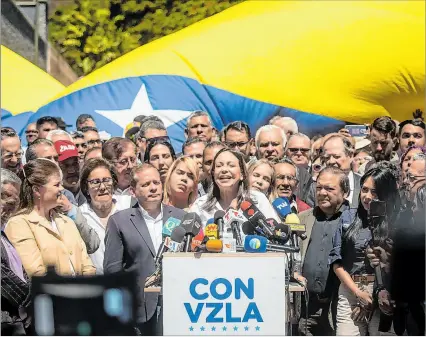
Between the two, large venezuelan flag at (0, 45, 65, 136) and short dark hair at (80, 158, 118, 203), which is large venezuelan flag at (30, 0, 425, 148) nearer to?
large venezuelan flag at (0, 45, 65, 136)

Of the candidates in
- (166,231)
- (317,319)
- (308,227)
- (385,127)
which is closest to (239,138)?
(385,127)

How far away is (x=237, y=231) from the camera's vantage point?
566cm

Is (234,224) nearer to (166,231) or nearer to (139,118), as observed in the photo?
(166,231)

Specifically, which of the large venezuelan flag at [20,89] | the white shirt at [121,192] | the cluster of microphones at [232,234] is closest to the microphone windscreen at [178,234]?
the cluster of microphones at [232,234]

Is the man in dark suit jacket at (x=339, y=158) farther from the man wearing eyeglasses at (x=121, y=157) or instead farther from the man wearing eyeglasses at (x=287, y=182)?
the man wearing eyeglasses at (x=121, y=157)

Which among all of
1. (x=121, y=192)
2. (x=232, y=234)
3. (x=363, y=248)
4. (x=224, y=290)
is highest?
(x=121, y=192)

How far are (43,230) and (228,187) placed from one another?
3.93 feet

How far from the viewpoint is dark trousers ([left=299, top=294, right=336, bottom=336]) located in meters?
5.95

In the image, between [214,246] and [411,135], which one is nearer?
[214,246]

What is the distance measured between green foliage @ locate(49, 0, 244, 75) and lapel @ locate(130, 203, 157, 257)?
5.50 m

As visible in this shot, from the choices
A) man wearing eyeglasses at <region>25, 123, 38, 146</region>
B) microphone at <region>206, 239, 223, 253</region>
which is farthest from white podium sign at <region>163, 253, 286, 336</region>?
man wearing eyeglasses at <region>25, 123, 38, 146</region>

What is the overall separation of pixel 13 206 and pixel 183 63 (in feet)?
11.3

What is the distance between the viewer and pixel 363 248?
5.88m

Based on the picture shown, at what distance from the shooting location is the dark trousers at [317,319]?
19.5 feet
